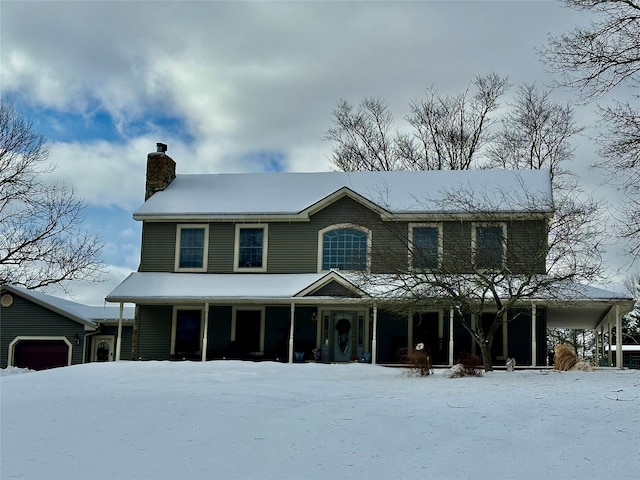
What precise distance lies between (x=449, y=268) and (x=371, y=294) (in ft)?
9.89

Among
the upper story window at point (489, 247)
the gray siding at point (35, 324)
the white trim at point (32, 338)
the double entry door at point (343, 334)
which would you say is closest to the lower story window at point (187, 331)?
the double entry door at point (343, 334)

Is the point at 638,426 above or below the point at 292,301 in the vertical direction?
below

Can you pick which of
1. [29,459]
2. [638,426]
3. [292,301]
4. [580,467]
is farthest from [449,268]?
[29,459]

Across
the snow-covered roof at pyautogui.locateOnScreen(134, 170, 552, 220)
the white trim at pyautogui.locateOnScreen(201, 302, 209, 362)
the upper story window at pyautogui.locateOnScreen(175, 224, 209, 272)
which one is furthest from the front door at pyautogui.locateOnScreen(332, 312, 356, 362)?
the upper story window at pyautogui.locateOnScreen(175, 224, 209, 272)

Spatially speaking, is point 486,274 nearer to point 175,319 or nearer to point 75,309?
point 175,319

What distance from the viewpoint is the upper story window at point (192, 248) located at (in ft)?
85.1

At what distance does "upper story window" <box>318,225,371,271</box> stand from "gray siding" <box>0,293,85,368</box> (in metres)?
10.8

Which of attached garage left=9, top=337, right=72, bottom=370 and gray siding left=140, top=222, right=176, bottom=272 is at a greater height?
gray siding left=140, top=222, right=176, bottom=272

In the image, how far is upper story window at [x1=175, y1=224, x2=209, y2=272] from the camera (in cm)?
2594

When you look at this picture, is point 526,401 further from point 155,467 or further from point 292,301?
point 292,301

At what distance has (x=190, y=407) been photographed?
12.3 m

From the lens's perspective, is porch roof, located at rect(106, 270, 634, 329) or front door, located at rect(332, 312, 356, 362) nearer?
porch roof, located at rect(106, 270, 634, 329)

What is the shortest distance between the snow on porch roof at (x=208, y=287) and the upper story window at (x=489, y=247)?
17.1ft

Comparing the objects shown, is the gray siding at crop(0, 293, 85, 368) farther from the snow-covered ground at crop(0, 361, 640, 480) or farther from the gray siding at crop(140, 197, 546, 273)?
the snow-covered ground at crop(0, 361, 640, 480)
